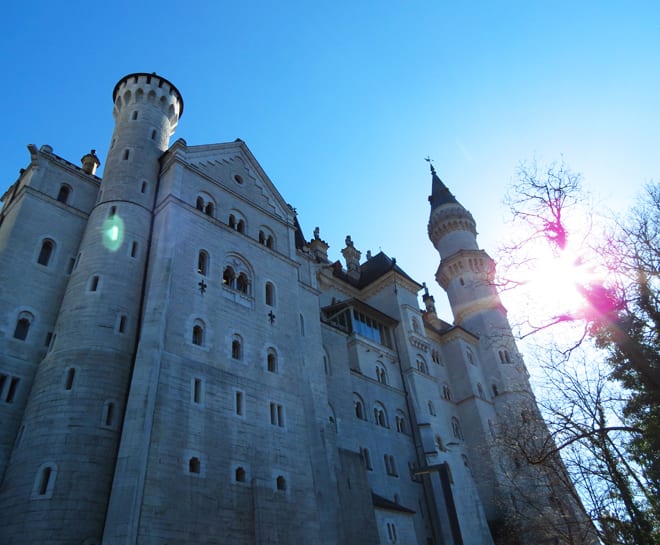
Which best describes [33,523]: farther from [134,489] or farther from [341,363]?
[341,363]

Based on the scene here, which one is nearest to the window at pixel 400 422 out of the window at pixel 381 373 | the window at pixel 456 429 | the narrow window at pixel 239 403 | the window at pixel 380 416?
the window at pixel 380 416

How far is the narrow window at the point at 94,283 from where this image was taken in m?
23.3

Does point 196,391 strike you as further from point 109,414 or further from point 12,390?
point 12,390

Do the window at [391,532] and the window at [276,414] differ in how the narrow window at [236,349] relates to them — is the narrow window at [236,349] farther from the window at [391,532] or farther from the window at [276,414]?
the window at [391,532]

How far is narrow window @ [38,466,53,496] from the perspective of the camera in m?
17.9

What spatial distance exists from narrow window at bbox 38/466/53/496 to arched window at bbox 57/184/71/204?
14.0 m

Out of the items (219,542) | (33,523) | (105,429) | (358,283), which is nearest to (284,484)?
(219,542)

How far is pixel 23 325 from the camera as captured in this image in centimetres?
2247

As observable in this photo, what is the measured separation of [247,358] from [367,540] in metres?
10.6

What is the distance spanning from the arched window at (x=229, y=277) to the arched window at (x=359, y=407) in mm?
12858

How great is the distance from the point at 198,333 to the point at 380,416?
17.6 metres

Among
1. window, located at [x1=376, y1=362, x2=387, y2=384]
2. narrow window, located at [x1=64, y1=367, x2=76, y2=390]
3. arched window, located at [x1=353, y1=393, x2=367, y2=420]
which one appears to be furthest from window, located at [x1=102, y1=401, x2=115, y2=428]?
window, located at [x1=376, y1=362, x2=387, y2=384]

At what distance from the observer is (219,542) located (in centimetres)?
1936

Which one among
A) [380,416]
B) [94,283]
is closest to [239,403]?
[94,283]
